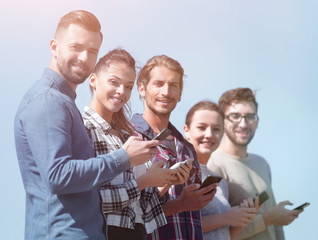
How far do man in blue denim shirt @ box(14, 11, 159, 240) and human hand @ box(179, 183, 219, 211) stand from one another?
111 centimetres

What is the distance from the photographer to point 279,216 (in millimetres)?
4535

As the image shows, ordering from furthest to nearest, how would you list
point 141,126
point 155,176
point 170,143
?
point 170,143 → point 141,126 → point 155,176

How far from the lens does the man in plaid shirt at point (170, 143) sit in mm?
3203

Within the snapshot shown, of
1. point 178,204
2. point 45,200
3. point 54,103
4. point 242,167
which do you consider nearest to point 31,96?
point 54,103

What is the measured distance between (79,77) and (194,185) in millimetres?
1394

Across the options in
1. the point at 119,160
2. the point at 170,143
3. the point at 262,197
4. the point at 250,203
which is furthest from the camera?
the point at 262,197

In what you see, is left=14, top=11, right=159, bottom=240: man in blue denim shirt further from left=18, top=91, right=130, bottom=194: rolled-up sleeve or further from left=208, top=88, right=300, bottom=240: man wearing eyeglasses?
left=208, top=88, right=300, bottom=240: man wearing eyeglasses

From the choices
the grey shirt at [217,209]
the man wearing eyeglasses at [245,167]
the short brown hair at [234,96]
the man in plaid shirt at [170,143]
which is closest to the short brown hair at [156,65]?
the man in plaid shirt at [170,143]

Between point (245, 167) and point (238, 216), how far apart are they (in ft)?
3.61

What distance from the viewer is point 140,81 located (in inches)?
142

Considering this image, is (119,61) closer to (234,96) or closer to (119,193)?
(119,193)

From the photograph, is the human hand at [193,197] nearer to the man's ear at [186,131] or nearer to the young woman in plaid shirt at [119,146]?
the young woman in plaid shirt at [119,146]

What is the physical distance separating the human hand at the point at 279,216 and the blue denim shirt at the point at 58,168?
283 centimetres

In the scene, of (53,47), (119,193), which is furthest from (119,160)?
(53,47)
